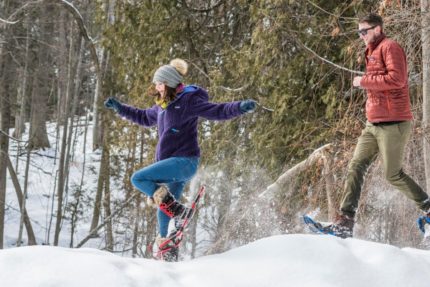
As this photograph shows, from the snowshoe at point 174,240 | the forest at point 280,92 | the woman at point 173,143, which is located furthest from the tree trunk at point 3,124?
the snowshoe at point 174,240

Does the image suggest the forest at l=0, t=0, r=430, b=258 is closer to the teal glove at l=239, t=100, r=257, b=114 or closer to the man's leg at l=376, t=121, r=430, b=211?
the man's leg at l=376, t=121, r=430, b=211

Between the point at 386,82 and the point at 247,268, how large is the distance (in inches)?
74.2

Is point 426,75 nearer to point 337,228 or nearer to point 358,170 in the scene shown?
point 358,170

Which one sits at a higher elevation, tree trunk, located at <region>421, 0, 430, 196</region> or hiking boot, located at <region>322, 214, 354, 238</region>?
tree trunk, located at <region>421, 0, 430, 196</region>

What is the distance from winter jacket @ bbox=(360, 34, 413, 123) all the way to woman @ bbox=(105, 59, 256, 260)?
111cm

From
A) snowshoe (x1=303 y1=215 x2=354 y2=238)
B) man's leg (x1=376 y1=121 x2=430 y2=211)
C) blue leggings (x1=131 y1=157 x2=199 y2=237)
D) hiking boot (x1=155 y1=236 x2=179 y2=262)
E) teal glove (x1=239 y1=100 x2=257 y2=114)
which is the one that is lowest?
hiking boot (x1=155 y1=236 x2=179 y2=262)

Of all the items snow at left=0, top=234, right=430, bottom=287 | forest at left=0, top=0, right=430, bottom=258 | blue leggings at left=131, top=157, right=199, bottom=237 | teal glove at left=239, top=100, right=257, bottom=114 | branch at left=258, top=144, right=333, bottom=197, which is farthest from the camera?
branch at left=258, top=144, right=333, bottom=197

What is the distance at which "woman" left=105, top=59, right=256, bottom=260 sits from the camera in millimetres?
4398

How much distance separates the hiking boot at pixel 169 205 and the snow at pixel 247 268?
1.15 meters

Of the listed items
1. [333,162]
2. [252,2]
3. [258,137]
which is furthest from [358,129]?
[252,2]

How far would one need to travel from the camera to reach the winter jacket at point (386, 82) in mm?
4156

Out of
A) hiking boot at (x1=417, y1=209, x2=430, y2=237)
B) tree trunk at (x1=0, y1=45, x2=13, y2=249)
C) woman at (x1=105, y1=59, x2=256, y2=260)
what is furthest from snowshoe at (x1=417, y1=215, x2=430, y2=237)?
tree trunk at (x1=0, y1=45, x2=13, y2=249)

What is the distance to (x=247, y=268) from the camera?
3.01 metres

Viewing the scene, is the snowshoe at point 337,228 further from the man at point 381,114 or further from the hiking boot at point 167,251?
the hiking boot at point 167,251
